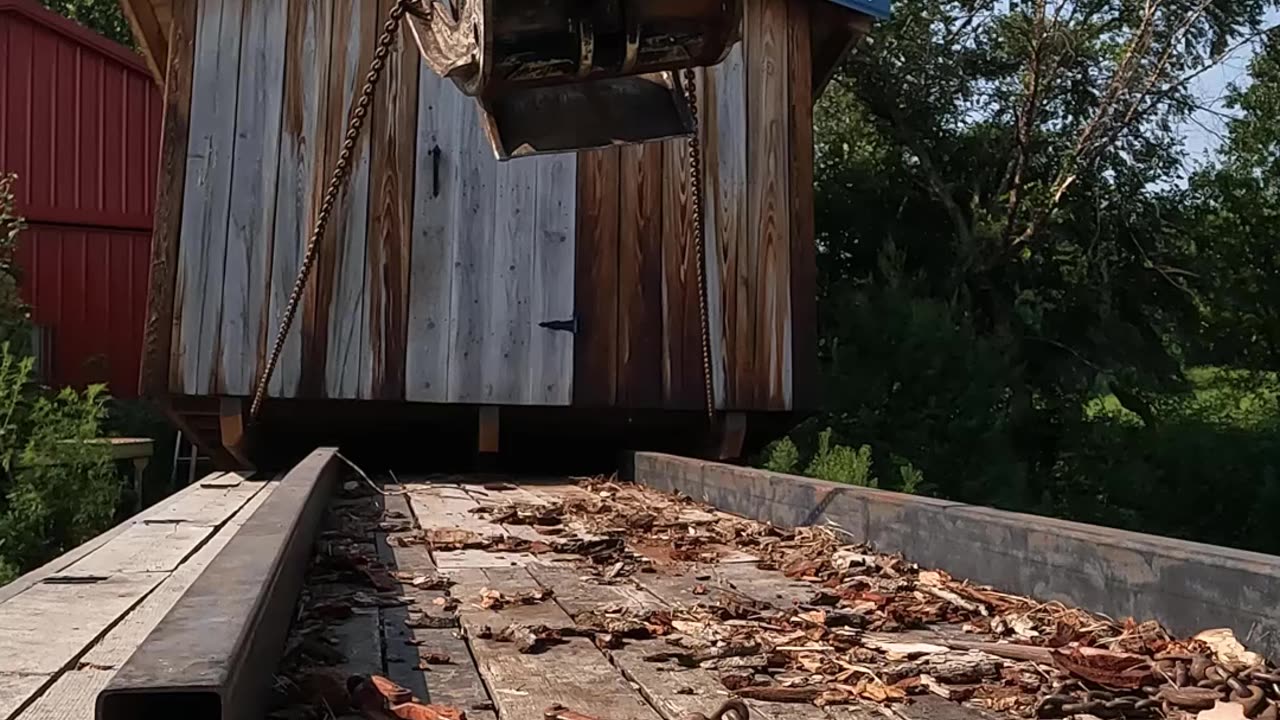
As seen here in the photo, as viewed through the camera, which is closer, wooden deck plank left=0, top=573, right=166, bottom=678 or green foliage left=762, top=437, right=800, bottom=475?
wooden deck plank left=0, top=573, right=166, bottom=678

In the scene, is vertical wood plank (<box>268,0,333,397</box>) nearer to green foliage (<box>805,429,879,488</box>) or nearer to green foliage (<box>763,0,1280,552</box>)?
green foliage (<box>805,429,879,488</box>)

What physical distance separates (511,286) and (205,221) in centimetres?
152

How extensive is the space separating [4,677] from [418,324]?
5.01 metres

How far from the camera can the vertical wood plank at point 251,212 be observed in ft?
22.1

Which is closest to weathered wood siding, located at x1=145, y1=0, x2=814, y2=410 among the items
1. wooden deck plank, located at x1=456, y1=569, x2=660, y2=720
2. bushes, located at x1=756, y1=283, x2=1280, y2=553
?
bushes, located at x1=756, y1=283, x2=1280, y2=553

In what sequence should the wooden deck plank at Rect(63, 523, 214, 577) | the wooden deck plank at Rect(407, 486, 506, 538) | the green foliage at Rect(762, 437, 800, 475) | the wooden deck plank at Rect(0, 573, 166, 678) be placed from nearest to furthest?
the wooden deck plank at Rect(0, 573, 166, 678) → the wooden deck plank at Rect(63, 523, 214, 577) → the wooden deck plank at Rect(407, 486, 506, 538) → the green foliage at Rect(762, 437, 800, 475)

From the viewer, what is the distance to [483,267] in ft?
23.0

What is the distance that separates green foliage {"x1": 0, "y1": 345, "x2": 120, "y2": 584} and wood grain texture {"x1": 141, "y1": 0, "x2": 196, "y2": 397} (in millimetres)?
1836

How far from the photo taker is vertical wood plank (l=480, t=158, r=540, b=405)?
276 inches

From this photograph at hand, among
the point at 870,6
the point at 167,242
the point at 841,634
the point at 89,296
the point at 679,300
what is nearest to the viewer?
the point at 841,634

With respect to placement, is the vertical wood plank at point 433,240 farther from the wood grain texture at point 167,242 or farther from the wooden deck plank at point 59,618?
the wooden deck plank at point 59,618

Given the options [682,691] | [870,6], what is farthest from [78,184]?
[682,691]

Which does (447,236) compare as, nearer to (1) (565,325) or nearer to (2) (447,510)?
(1) (565,325)

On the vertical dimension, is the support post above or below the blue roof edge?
below
